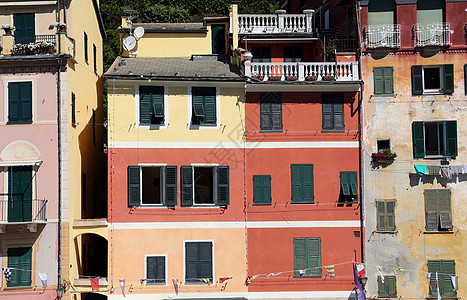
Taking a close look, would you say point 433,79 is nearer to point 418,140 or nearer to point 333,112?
point 418,140

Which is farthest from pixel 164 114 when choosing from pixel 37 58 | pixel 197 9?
pixel 197 9

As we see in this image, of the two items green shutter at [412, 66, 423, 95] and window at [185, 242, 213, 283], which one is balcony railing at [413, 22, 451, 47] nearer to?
green shutter at [412, 66, 423, 95]

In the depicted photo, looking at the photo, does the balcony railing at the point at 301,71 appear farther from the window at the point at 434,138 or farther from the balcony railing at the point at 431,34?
the window at the point at 434,138

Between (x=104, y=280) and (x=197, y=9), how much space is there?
42212 millimetres

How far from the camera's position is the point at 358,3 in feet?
118

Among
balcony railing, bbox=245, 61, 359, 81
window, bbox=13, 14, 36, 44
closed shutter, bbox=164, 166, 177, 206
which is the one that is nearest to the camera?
closed shutter, bbox=164, 166, 177, 206

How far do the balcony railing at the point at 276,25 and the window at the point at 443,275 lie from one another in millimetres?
15521

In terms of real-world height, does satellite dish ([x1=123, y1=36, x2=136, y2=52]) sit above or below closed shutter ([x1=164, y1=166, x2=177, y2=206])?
above

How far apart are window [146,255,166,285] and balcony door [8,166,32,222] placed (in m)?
6.13

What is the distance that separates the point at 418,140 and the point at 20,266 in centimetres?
2075

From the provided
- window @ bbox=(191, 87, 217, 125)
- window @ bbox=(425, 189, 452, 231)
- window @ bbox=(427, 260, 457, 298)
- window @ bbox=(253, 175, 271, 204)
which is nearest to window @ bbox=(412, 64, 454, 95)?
window @ bbox=(425, 189, 452, 231)

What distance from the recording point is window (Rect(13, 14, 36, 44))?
3484 cm

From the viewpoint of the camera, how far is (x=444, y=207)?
34562 millimetres

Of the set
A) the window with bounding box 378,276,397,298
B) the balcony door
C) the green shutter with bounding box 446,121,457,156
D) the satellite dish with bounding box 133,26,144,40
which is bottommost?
the window with bounding box 378,276,397,298
